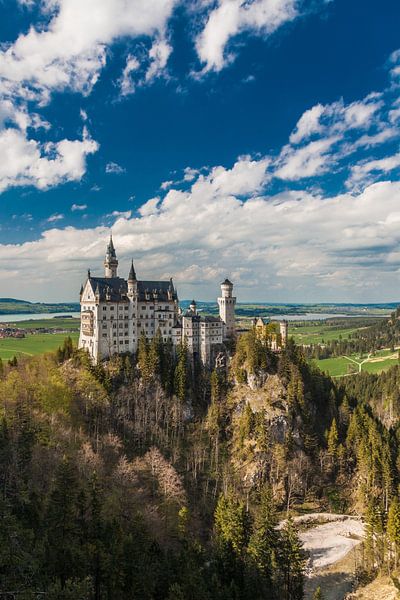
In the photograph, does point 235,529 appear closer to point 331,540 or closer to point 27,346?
point 331,540

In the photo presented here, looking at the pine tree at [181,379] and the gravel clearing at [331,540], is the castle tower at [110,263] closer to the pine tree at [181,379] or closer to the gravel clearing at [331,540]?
the pine tree at [181,379]

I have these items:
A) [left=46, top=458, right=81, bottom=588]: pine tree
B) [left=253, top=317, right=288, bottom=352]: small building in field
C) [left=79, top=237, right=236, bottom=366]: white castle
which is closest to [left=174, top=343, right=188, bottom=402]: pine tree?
[left=79, top=237, right=236, bottom=366]: white castle

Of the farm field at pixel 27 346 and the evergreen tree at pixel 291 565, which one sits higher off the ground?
the farm field at pixel 27 346

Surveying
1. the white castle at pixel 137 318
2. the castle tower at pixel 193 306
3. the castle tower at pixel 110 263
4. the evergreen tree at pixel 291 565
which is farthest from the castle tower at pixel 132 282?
the evergreen tree at pixel 291 565

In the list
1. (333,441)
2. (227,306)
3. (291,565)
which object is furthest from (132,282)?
(291,565)

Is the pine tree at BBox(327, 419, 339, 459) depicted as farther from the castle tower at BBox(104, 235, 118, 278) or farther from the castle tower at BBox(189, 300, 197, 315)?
the castle tower at BBox(104, 235, 118, 278)

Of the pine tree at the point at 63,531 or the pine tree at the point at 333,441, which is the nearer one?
the pine tree at the point at 63,531
